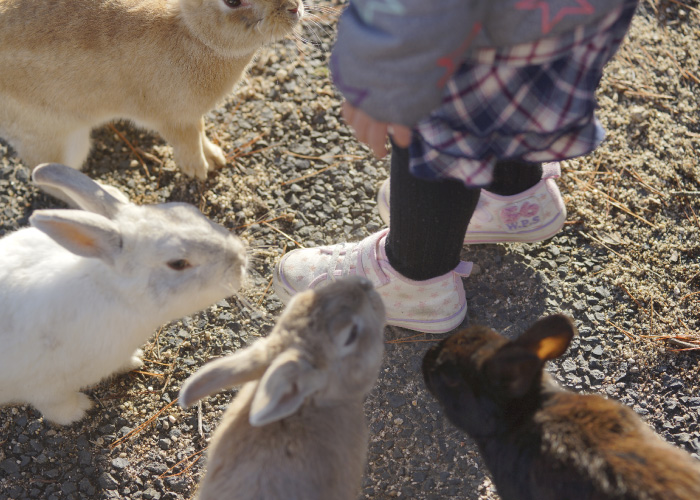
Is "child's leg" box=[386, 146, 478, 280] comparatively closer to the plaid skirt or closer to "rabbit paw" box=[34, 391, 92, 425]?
the plaid skirt

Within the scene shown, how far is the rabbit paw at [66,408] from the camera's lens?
7.87 ft

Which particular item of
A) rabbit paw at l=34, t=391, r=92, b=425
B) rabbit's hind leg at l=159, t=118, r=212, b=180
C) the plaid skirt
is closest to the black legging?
the plaid skirt

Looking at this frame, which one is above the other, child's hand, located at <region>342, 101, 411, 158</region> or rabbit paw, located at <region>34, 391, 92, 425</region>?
child's hand, located at <region>342, 101, 411, 158</region>

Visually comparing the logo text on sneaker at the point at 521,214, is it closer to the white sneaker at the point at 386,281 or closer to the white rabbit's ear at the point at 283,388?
the white sneaker at the point at 386,281

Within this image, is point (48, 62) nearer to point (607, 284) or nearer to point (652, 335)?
point (607, 284)

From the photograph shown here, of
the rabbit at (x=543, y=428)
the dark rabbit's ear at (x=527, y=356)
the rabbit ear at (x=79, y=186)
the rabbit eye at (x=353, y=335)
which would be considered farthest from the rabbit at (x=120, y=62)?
the dark rabbit's ear at (x=527, y=356)

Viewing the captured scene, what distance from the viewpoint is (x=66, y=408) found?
8.04ft

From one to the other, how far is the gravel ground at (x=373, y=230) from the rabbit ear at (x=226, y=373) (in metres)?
0.82

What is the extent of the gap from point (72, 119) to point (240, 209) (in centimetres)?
90

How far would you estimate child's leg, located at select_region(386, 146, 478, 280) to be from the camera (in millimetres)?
1997

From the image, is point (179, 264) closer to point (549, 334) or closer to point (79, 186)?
point (79, 186)

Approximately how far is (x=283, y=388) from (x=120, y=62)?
1.85 meters

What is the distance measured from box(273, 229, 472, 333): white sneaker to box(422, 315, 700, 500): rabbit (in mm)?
494

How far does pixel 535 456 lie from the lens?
179cm
